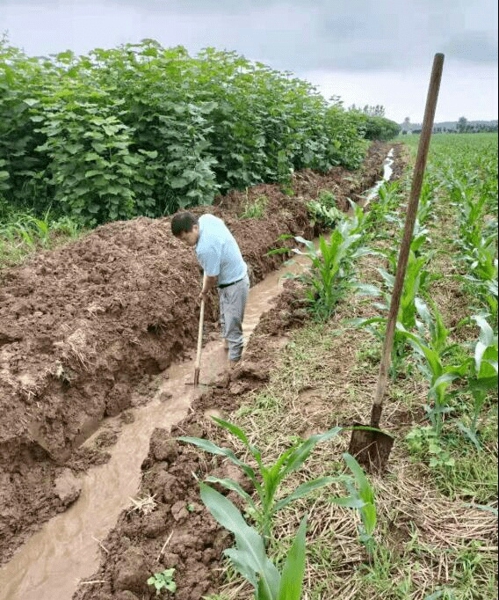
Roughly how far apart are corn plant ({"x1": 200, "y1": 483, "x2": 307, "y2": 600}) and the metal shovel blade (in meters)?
0.86

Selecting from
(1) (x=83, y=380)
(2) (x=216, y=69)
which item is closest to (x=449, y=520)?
(1) (x=83, y=380)

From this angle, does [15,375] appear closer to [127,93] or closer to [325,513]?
[325,513]

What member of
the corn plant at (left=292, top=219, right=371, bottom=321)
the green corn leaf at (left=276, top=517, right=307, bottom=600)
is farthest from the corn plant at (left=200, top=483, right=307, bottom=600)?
the corn plant at (left=292, top=219, right=371, bottom=321)

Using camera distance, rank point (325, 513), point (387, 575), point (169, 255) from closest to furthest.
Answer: point (387, 575), point (325, 513), point (169, 255)

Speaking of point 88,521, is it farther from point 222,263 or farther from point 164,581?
point 222,263

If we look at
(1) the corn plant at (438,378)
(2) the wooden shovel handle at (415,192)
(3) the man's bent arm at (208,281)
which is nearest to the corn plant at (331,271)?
(3) the man's bent arm at (208,281)

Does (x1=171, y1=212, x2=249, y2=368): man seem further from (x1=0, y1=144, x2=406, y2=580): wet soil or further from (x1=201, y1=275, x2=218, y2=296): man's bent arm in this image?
(x1=0, y1=144, x2=406, y2=580): wet soil

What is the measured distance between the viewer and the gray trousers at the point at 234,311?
4.77m

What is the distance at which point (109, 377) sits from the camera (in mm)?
4363

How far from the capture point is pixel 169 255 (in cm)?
578

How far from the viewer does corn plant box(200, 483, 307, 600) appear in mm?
1809

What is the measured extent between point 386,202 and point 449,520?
19.5 ft

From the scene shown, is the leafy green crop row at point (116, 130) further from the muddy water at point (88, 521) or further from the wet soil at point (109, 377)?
the muddy water at point (88, 521)

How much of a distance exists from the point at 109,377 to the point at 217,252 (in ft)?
4.76
